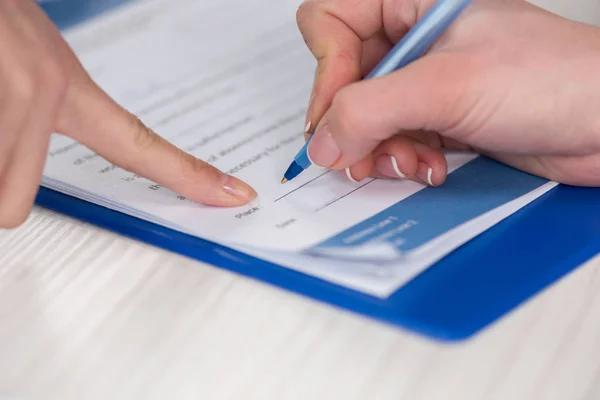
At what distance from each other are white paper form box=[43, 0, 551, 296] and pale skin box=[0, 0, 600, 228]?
0.02 meters

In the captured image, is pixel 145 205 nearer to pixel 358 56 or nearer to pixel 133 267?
pixel 133 267

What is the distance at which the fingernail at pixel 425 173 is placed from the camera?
58 cm

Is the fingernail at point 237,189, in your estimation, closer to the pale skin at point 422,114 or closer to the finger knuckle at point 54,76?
the pale skin at point 422,114

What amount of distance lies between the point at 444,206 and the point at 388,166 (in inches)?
2.7

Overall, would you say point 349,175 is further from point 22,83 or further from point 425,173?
point 22,83

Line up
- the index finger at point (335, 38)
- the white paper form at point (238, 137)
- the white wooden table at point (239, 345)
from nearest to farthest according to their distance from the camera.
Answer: the white wooden table at point (239, 345)
the white paper form at point (238, 137)
the index finger at point (335, 38)

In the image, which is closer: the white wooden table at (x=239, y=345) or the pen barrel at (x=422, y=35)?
the white wooden table at (x=239, y=345)

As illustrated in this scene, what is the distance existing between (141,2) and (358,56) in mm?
441

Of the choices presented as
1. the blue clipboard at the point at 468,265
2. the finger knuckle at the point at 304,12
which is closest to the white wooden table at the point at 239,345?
the blue clipboard at the point at 468,265

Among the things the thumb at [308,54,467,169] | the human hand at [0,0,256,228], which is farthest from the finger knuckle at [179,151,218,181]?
the thumb at [308,54,467,169]

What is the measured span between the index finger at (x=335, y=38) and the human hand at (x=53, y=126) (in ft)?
0.37

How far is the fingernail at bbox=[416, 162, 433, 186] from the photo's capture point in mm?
580

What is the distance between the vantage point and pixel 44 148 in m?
0.47

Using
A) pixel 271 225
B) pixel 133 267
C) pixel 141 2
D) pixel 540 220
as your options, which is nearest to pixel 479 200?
pixel 540 220
